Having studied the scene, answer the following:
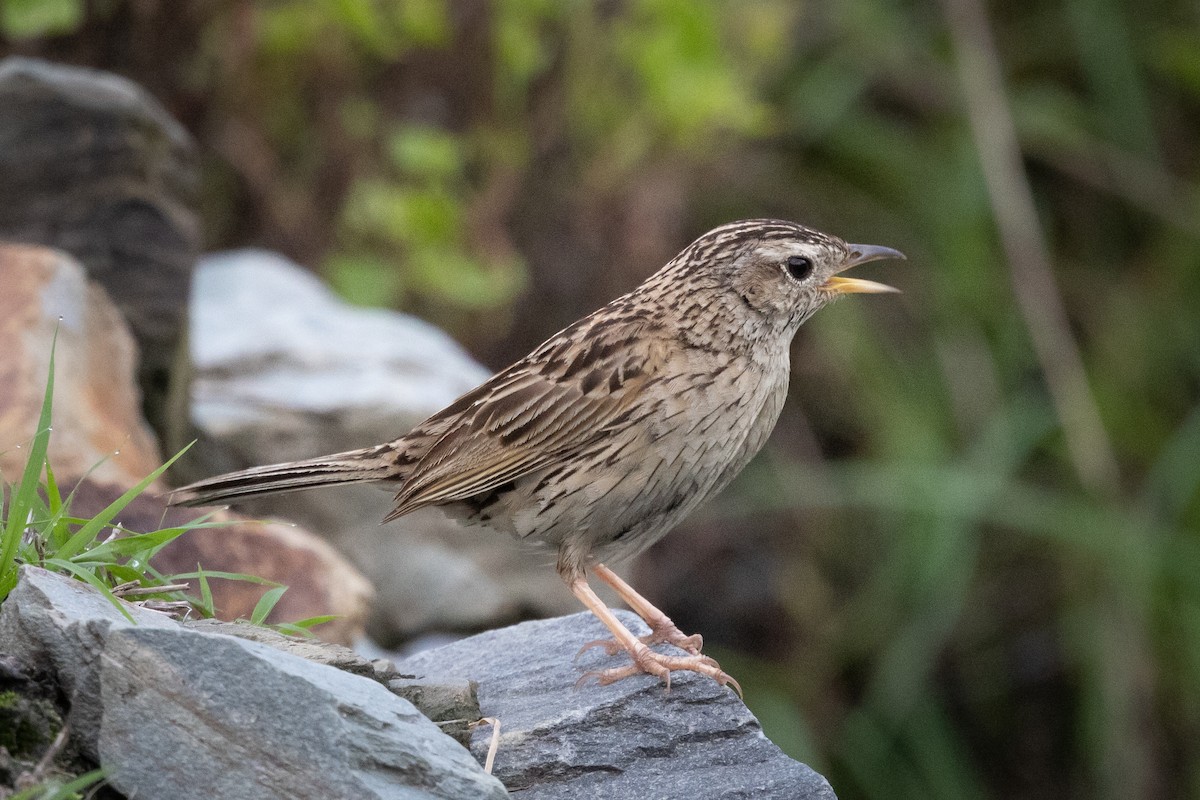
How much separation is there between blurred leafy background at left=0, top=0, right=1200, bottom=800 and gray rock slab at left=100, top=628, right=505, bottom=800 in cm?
521

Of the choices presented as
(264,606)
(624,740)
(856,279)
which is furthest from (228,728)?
(856,279)

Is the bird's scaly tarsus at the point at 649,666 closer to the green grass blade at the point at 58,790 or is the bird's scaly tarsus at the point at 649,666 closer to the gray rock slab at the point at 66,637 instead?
→ the gray rock slab at the point at 66,637

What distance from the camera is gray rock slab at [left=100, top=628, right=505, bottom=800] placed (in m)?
2.95

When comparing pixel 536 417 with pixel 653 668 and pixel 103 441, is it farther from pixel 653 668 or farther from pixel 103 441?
pixel 103 441

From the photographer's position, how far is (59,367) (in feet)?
17.3

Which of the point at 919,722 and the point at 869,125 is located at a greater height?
the point at 869,125

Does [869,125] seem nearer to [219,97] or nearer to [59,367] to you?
[219,97]

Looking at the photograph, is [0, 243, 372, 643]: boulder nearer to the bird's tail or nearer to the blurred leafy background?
the bird's tail

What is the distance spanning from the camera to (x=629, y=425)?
437cm

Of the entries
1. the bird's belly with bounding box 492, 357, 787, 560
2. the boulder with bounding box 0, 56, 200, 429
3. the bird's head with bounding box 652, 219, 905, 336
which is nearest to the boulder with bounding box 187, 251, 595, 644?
the boulder with bounding box 0, 56, 200, 429


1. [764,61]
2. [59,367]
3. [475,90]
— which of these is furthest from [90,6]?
[764,61]

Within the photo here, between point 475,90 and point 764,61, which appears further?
point 764,61

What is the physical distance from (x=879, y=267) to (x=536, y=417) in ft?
17.2

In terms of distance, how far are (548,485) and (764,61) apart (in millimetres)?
5642
